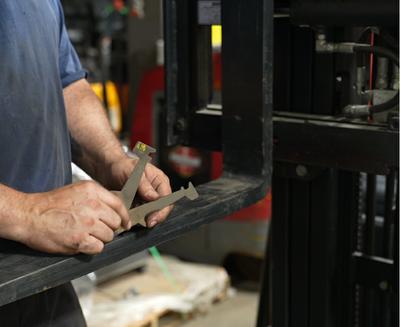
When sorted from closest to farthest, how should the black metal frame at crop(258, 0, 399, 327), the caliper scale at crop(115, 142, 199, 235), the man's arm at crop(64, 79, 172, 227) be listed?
1. the caliper scale at crop(115, 142, 199, 235)
2. the man's arm at crop(64, 79, 172, 227)
3. the black metal frame at crop(258, 0, 399, 327)

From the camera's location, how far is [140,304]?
3539 mm

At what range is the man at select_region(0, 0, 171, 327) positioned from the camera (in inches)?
44.3

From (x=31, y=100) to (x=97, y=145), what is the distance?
0.22 metres

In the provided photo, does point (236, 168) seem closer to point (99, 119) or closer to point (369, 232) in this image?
point (99, 119)

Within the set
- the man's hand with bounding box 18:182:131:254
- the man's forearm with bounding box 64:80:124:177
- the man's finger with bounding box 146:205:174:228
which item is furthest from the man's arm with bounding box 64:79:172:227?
the man's hand with bounding box 18:182:131:254

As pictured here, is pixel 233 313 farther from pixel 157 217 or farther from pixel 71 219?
pixel 71 219

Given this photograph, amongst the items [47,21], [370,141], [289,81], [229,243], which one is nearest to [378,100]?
[370,141]

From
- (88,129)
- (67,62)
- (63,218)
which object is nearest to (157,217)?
(63,218)

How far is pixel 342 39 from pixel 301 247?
20.7 inches

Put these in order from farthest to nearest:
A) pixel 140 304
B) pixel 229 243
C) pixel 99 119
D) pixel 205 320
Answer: pixel 229 243 < pixel 205 320 < pixel 140 304 < pixel 99 119

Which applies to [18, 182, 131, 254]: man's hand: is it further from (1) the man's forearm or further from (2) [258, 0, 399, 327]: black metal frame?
(2) [258, 0, 399, 327]: black metal frame

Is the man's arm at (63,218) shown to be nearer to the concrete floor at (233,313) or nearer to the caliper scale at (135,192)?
the caliper scale at (135,192)

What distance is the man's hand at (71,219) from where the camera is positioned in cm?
111

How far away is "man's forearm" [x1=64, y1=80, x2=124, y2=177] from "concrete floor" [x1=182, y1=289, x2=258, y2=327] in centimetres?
213
